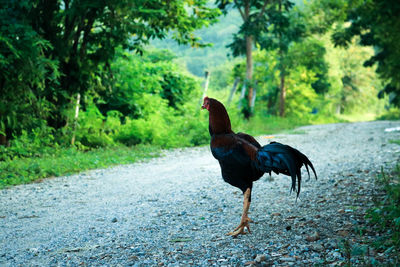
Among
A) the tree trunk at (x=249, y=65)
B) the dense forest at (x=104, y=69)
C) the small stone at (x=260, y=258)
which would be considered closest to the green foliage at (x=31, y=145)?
the dense forest at (x=104, y=69)

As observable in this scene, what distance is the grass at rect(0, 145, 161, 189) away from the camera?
26.0 ft

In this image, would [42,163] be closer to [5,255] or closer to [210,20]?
[5,255]

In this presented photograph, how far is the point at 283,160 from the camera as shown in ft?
12.5

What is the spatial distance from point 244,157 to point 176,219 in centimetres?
140

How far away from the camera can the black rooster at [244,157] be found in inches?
153

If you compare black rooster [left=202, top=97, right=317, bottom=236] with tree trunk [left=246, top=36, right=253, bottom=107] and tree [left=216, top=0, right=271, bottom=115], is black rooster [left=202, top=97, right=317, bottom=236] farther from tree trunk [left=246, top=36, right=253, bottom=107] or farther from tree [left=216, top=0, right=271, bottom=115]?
tree trunk [left=246, top=36, right=253, bottom=107]

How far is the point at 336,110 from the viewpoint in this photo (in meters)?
50.4

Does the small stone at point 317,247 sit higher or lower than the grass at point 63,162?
lower

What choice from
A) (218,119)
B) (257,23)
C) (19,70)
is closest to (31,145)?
(19,70)

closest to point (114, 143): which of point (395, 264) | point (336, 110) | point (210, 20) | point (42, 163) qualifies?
point (42, 163)

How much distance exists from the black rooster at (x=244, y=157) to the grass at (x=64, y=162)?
4.74m

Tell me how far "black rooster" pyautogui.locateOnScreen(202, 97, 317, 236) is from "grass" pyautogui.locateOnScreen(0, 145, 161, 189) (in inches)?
187

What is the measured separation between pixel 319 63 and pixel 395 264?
3002 cm

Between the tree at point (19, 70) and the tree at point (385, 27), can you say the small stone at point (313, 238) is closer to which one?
the tree at point (385, 27)
